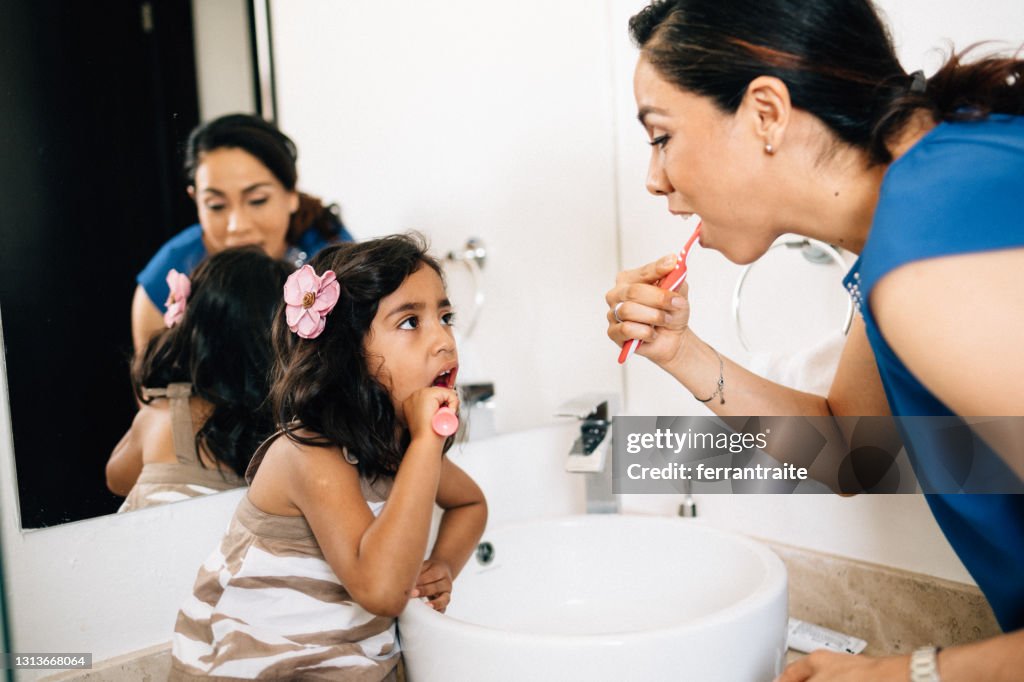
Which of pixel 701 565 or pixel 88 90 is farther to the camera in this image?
pixel 701 565

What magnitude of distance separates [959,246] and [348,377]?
64cm

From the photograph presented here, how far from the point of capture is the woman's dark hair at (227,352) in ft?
3.04

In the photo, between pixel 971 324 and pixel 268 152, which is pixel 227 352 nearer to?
pixel 268 152

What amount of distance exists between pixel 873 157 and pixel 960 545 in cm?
38

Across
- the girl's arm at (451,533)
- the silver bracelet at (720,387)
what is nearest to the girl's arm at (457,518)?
the girl's arm at (451,533)

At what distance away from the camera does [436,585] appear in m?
0.89

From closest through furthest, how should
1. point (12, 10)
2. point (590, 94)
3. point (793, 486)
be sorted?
1. point (12, 10)
2. point (793, 486)
3. point (590, 94)

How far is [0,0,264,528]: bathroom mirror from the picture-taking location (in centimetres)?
82

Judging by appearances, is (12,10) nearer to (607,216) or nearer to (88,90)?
(88,90)

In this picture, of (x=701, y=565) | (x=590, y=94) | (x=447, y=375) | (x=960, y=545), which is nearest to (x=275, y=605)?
(x=447, y=375)

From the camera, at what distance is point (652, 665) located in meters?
0.67

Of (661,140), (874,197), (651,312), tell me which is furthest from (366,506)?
A: (874,197)

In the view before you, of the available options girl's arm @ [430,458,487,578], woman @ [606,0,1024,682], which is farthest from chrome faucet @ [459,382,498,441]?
woman @ [606,0,1024,682]

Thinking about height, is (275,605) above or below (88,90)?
below
